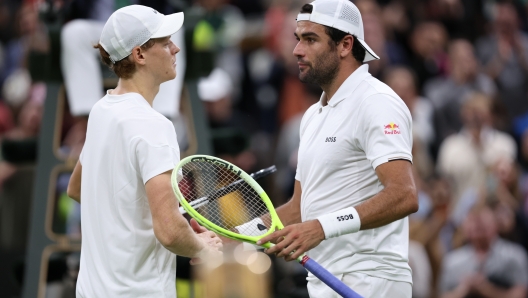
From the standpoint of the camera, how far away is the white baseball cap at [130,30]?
4.28 meters

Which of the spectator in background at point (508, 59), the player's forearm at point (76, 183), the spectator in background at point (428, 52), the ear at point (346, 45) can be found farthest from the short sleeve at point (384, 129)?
the spectator in background at point (428, 52)

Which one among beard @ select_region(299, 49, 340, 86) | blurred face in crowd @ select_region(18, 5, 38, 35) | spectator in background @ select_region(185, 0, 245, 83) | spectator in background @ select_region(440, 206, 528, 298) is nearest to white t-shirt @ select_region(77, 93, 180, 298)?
beard @ select_region(299, 49, 340, 86)

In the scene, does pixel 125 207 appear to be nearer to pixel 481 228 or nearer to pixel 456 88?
pixel 481 228

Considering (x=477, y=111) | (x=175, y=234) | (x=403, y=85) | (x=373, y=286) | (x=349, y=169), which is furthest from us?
(x=403, y=85)

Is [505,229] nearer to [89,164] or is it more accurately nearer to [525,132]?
[525,132]

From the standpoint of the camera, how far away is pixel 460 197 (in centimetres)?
975

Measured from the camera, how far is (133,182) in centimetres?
413

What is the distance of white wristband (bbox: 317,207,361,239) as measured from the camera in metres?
4.35

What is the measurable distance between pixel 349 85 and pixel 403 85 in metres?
5.43

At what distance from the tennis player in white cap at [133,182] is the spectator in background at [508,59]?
23.1 ft

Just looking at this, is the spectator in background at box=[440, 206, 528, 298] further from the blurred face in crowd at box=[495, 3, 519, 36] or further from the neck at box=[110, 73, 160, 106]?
the neck at box=[110, 73, 160, 106]

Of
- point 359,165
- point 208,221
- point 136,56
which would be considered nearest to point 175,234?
point 208,221

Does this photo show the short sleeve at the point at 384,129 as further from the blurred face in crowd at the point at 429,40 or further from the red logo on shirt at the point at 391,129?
the blurred face in crowd at the point at 429,40

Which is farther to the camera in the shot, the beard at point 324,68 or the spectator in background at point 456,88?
the spectator in background at point 456,88
